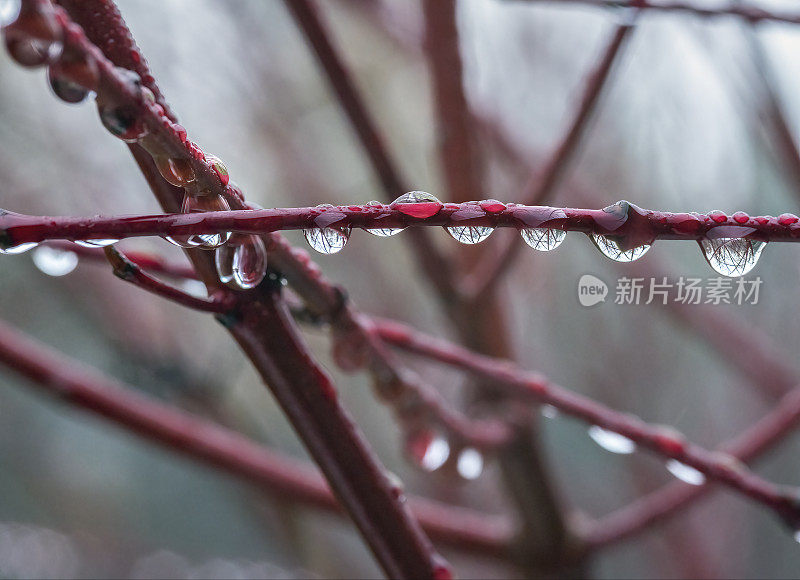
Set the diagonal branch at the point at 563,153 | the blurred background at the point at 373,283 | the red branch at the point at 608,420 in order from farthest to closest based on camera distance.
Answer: the blurred background at the point at 373,283
the diagonal branch at the point at 563,153
the red branch at the point at 608,420

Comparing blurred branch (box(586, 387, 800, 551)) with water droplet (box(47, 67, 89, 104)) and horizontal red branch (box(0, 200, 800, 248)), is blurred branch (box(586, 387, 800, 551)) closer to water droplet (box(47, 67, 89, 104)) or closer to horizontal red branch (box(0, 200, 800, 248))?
horizontal red branch (box(0, 200, 800, 248))

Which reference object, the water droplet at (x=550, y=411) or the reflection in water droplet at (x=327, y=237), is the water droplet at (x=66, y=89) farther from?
the water droplet at (x=550, y=411)

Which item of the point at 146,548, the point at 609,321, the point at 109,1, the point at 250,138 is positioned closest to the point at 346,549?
the point at 146,548

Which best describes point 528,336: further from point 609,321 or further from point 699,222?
point 699,222

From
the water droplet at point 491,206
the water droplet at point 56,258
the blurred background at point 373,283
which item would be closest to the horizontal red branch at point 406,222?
the water droplet at point 491,206

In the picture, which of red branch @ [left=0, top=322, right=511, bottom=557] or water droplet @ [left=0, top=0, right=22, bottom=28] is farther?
red branch @ [left=0, top=322, right=511, bottom=557]

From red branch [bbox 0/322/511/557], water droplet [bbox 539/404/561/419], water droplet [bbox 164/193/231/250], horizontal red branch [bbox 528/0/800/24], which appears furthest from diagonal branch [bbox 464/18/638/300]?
water droplet [bbox 164/193/231/250]
